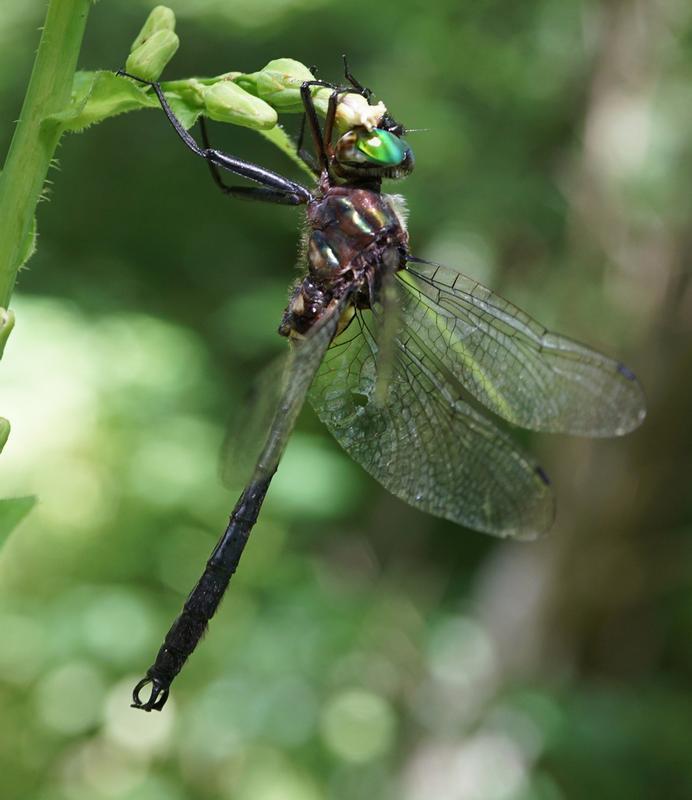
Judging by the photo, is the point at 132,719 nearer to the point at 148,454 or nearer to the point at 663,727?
the point at 148,454

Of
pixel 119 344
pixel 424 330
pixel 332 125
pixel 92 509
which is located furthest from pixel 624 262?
pixel 332 125

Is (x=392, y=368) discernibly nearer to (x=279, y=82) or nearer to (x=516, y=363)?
(x=516, y=363)

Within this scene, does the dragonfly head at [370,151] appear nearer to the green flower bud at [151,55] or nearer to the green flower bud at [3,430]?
the green flower bud at [151,55]

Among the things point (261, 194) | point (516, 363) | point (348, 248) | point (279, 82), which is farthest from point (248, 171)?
point (516, 363)

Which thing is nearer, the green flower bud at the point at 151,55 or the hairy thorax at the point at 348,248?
the green flower bud at the point at 151,55

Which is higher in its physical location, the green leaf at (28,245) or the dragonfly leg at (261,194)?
the green leaf at (28,245)

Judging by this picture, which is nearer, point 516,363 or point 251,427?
point 251,427

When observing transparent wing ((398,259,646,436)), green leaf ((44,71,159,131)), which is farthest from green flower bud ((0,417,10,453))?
transparent wing ((398,259,646,436))

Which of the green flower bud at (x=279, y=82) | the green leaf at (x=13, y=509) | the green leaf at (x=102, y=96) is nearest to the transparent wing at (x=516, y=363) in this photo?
the green flower bud at (x=279, y=82)
